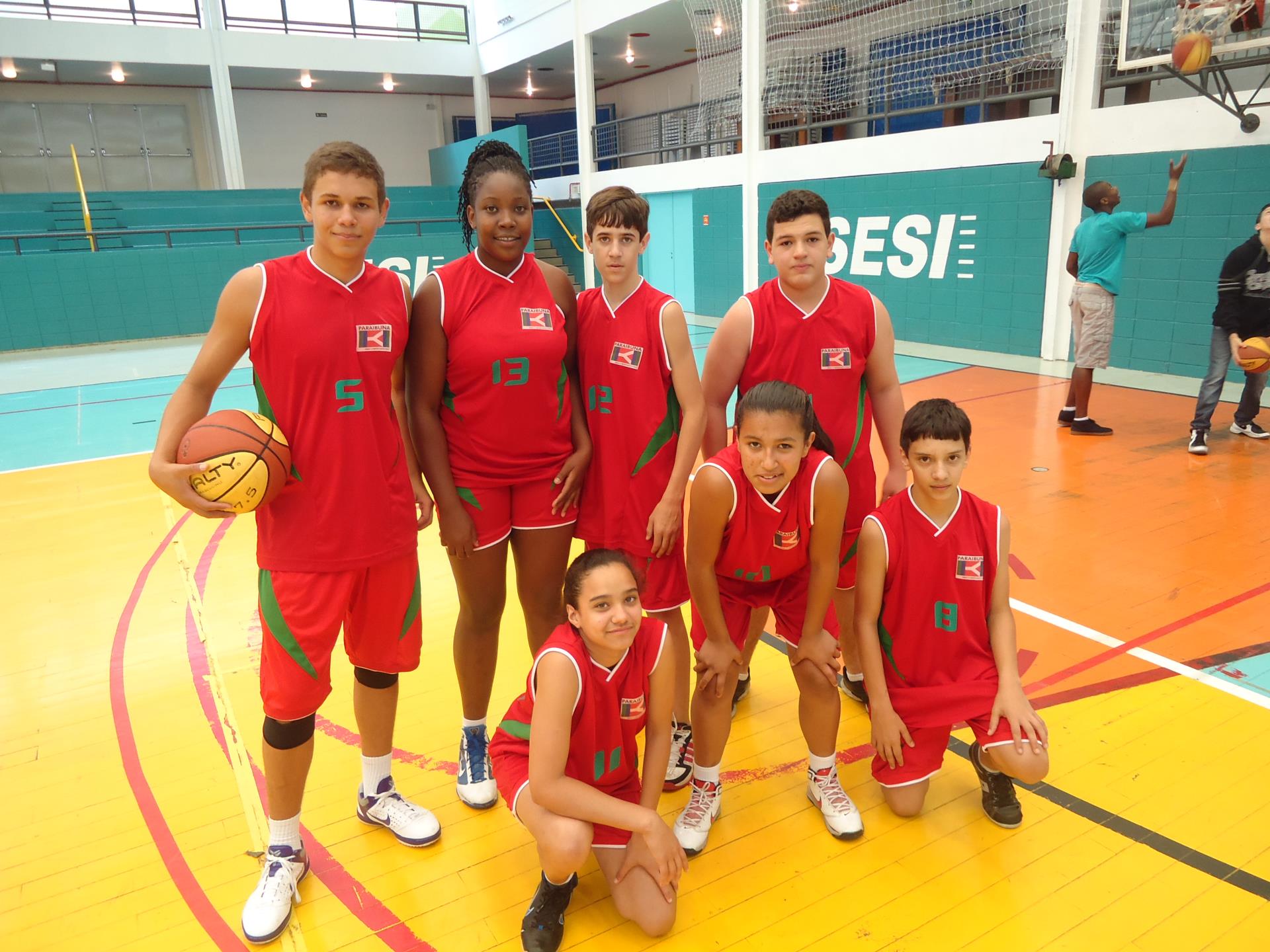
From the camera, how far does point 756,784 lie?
2711 millimetres

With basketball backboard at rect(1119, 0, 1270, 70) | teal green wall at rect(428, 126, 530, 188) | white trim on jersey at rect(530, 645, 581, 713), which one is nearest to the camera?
white trim on jersey at rect(530, 645, 581, 713)

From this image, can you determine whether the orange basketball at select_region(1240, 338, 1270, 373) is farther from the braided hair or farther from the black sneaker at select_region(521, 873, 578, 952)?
the black sneaker at select_region(521, 873, 578, 952)

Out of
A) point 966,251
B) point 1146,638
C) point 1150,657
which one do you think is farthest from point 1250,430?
point 966,251

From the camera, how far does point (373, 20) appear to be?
19.9 metres

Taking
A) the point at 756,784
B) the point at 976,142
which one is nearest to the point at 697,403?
the point at 756,784

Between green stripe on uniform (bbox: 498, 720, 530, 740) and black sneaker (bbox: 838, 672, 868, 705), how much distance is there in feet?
4.24

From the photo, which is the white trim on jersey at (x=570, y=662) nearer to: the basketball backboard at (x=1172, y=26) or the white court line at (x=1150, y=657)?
the white court line at (x=1150, y=657)

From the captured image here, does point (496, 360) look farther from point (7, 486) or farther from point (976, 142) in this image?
point (976, 142)

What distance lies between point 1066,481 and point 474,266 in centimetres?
442

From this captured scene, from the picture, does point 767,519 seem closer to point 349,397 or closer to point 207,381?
point 349,397

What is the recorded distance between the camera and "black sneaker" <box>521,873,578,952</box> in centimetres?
205

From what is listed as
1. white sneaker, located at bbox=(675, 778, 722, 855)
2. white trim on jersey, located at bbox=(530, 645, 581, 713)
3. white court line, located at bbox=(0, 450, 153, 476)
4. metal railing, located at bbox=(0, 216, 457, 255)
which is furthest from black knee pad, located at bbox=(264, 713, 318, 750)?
metal railing, located at bbox=(0, 216, 457, 255)

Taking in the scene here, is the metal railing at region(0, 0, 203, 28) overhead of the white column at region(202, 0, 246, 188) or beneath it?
overhead

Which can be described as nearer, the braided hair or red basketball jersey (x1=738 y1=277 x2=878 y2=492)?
the braided hair
